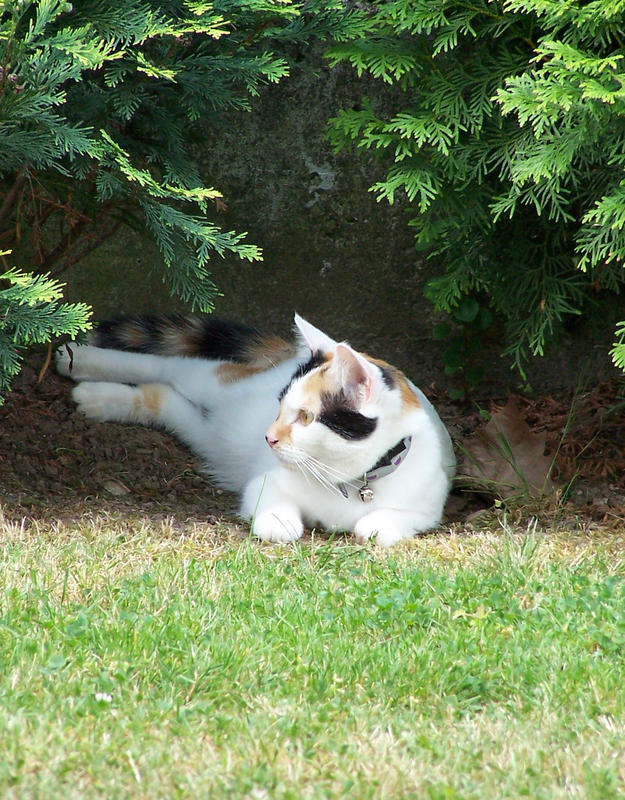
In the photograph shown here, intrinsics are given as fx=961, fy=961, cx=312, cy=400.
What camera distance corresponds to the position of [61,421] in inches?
182

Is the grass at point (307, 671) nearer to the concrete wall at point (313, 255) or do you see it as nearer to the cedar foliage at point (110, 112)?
the cedar foliage at point (110, 112)

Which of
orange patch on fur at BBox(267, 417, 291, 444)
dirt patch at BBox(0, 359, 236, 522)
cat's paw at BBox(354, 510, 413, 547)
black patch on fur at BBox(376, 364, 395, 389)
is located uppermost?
black patch on fur at BBox(376, 364, 395, 389)

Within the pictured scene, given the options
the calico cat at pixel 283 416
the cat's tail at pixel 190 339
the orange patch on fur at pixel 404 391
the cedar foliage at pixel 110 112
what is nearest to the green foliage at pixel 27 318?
the cedar foliage at pixel 110 112

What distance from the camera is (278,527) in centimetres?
366

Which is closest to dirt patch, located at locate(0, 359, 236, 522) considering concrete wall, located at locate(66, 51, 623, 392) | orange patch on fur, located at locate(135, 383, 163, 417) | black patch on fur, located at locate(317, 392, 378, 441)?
orange patch on fur, located at locate(135, 383, 163, 417)

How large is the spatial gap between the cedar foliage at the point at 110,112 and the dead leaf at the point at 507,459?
1495mm

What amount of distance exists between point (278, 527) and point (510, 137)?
187 centimetres

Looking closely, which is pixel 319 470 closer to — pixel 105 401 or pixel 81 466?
pixel 81 466

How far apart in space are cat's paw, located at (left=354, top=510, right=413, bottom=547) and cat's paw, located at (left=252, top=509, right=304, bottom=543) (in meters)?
0.23

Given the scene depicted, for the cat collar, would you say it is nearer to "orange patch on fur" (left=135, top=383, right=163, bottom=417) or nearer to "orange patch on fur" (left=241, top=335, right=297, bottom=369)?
"orange patch on fur" (left=241, top=335, right=297, bottom=369)

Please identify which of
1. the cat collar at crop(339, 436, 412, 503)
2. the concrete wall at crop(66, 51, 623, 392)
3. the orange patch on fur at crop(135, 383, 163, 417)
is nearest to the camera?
the cat collar at crop(339, 436, 412, 503)

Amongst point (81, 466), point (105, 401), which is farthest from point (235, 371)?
point (81, 466)

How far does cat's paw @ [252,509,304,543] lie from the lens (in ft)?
12.0

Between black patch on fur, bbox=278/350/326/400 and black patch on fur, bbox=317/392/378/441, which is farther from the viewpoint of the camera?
black patch on fur, bbox=278/350/326/400
